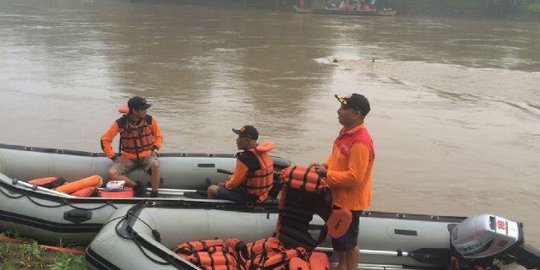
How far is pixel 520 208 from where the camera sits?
248 inches

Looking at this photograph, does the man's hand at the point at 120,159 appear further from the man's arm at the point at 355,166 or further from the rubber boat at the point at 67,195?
the man's arm at the point at 355,166

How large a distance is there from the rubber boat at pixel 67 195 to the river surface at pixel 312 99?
2.17 metres

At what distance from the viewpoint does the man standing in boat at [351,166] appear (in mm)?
3307

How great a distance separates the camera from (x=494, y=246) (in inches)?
142

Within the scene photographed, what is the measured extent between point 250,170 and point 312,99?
7577mm

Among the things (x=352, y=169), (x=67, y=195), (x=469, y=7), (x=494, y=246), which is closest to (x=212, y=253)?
(x=352, y=169)

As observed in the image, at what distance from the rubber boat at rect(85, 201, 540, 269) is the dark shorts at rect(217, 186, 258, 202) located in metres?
0.09

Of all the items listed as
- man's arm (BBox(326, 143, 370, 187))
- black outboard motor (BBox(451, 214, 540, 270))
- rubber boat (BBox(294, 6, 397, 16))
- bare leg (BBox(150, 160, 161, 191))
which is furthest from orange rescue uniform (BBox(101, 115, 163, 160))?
rubber boat (BBox(294, 6, 397, 16))

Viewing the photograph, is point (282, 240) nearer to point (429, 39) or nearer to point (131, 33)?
point (131, 33)

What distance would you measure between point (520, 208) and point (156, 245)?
183 inches

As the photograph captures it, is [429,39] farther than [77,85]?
Yes

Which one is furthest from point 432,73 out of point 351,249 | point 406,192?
point 351,249

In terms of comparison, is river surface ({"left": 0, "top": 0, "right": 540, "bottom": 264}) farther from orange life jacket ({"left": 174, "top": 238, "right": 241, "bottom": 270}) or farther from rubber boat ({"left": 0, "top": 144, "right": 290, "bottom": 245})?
orange life jacket ({"left": 174, "top": 238, "right": 241, "bottom": 270})

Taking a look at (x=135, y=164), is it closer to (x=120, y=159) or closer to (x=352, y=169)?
(x=120, y=159)
